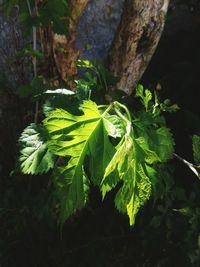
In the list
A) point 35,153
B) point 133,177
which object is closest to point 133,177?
point 133,177

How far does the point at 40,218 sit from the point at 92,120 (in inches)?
40.6

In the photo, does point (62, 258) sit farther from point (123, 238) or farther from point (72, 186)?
point (72, 186)

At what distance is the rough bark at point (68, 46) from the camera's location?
171 cm

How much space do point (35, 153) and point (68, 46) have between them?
77 centimetres

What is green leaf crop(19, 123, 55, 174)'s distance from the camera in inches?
47.7

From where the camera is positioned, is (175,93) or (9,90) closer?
(9,90)

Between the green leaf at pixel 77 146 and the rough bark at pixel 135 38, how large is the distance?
892 millimetres

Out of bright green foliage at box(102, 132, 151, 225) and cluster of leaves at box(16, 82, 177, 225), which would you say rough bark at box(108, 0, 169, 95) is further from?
bright green foliage at box(102, 132, 151, 225)

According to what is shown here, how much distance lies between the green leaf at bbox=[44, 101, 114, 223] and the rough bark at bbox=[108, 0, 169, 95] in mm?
892

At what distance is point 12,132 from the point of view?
86.6 inches

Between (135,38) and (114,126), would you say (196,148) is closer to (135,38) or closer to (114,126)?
(114,126)

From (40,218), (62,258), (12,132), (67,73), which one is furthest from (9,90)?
(62,258)

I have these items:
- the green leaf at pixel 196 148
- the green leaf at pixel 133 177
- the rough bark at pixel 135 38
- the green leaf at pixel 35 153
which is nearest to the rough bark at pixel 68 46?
the rough bark at pixel 135 38

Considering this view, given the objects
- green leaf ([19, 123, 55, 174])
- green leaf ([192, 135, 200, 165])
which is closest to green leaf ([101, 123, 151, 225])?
green leaf ([19, 123, 55, 174])
